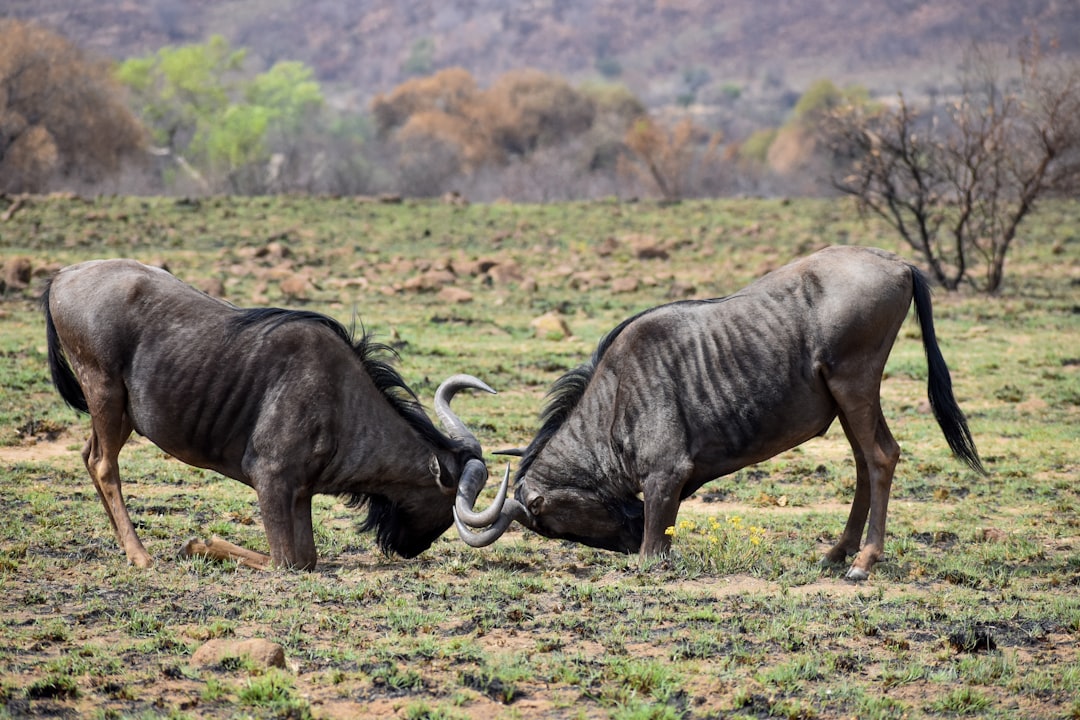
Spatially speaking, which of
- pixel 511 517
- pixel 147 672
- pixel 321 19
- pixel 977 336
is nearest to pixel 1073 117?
pixel 977 336

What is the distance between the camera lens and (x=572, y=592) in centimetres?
653

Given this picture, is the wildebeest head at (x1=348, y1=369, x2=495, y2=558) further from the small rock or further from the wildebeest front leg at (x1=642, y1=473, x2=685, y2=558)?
the small rock

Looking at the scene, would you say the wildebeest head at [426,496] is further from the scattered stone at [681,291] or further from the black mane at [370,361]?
the scattered stone at [681,291]

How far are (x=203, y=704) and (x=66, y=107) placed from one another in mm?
36096

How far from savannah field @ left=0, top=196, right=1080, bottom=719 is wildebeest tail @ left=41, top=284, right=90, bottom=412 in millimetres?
752

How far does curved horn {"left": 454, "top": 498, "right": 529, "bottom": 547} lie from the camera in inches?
283

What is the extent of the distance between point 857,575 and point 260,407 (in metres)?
3.33

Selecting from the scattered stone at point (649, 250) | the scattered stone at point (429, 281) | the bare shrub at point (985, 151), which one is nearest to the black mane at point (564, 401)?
the scattered stone at point (429, 281)

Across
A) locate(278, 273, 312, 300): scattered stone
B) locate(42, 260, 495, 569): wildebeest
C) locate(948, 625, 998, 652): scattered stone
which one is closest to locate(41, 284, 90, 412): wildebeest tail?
locate(42, 260, 495, 569): wildebeest

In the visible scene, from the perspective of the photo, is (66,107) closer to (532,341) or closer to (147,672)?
(532,341)

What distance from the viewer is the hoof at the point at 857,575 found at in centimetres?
698

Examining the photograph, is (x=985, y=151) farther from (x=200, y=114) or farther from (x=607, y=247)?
(x=200, y=114)

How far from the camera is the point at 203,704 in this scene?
4883 millimetres

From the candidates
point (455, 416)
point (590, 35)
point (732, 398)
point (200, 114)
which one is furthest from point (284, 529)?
point (590, 35)
